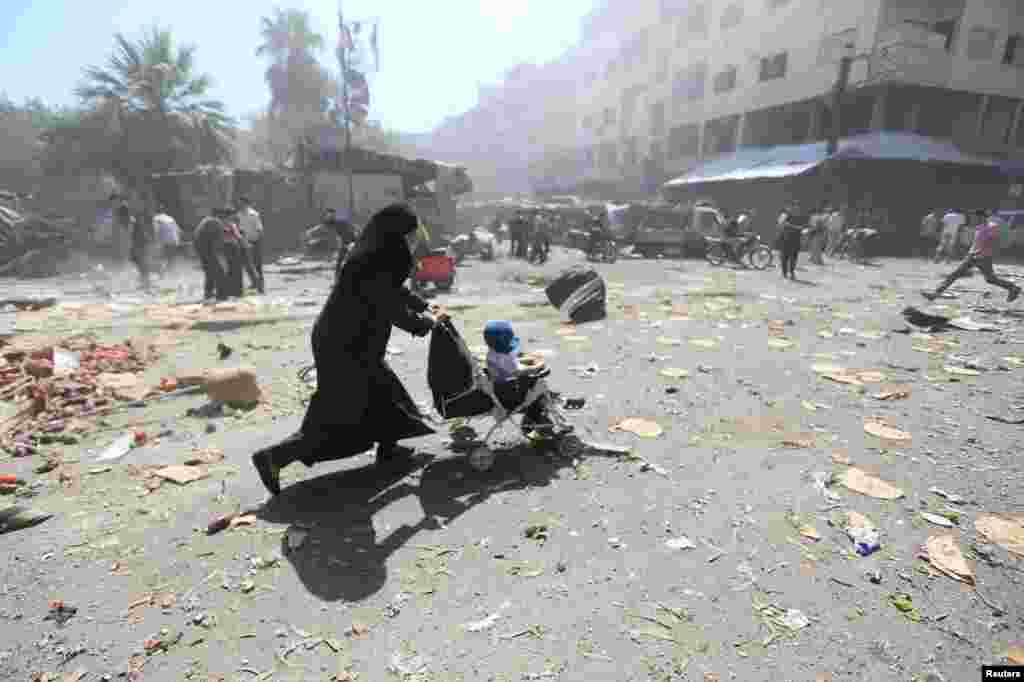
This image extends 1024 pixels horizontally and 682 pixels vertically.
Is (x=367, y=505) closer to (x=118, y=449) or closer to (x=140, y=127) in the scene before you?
(x=118, y=449)

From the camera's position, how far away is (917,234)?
2142cm

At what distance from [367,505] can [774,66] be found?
102 feet

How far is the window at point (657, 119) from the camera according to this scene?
35781 millimetres

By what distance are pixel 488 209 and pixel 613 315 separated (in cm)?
2604

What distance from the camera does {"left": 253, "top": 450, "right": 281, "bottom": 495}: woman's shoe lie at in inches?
109

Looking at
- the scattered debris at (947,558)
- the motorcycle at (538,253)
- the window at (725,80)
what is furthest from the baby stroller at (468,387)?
the window at (725,80)

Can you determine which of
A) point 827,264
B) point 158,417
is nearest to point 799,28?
point 827,264

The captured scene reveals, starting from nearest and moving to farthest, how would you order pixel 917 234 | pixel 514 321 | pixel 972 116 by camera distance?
pixel 514 321 → pixel 917 234 → pixel 972 116

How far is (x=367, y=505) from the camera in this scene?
289 cm

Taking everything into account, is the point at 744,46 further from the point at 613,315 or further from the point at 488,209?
the point at 613,315

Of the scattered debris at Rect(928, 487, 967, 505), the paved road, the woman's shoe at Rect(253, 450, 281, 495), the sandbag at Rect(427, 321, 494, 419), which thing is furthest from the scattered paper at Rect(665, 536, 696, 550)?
the woman's shoe at Rect(253, 450, 281, 495)

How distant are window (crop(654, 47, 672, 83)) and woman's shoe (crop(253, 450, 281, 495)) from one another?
39.3 metres

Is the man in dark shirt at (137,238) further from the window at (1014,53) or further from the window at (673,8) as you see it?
the window at (673,8)

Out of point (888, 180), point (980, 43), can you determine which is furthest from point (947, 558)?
point (980, 43)
